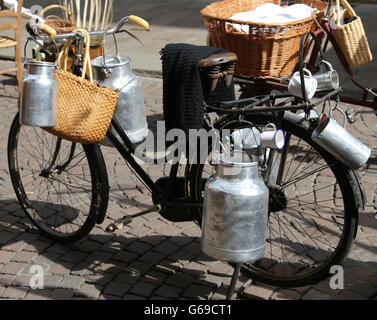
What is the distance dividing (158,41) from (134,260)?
5774mm

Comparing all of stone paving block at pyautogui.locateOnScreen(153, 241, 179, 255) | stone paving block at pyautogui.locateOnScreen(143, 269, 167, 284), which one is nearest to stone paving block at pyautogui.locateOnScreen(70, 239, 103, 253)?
stone paving block at pyautogui.locateOnScreen(153, 241, 179, 255)

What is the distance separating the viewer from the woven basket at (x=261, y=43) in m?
4.70

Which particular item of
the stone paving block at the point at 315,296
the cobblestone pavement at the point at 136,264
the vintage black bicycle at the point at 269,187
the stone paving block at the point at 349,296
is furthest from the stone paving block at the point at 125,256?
the stone paving block at the point at 349,296

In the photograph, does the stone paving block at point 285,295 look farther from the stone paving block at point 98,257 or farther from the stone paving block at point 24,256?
the stone paving block at point 24,256

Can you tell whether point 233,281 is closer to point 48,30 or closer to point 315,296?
point 315,296

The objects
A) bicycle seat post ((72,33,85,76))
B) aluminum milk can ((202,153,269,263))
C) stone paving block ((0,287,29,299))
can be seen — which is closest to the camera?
aluminum milk can ((202,153,269,263))

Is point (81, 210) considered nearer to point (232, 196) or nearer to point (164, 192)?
point (164, 192)

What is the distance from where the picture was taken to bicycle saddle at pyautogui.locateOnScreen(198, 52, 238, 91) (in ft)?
10.7

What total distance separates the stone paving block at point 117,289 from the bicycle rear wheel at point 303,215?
596mm

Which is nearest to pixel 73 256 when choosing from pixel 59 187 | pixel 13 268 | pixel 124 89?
pixel 13 268

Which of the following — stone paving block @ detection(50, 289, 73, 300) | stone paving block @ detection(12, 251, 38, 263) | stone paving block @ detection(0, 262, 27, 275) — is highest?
stone paving block @ detection(50, 289, 73, 300)

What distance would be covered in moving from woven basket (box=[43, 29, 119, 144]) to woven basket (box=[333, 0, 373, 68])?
2.36 m

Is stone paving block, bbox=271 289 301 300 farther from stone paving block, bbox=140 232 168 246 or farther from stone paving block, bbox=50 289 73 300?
stone paving block, bbox=50 289 73 300
